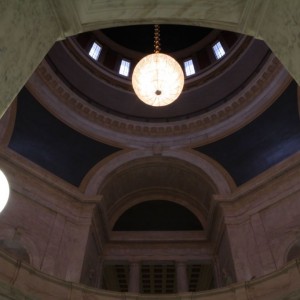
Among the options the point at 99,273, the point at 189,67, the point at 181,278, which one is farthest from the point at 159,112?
the point at 99,273

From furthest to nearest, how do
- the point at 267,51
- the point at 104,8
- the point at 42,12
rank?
1. the point at 267,51
2. the point at 104,8
3. the point at 42,12

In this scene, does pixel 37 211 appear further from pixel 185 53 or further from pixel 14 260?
pixel 185 53

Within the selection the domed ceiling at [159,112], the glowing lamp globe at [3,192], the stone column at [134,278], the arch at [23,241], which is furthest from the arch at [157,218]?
the glowing lamp globe at [3,192]

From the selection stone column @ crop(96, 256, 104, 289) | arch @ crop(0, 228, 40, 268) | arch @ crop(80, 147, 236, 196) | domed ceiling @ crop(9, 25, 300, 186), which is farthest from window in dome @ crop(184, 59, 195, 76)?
arch @ crop(0, 228, 40, 268)

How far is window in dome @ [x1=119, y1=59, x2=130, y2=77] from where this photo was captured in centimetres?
1610

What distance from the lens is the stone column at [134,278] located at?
410 inches

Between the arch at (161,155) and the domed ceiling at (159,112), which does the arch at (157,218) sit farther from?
the domed ceiling at (159,112)

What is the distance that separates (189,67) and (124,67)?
339 cm

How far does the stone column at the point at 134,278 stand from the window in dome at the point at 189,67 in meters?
9.49

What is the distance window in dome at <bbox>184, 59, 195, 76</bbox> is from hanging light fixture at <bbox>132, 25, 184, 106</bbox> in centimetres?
1024

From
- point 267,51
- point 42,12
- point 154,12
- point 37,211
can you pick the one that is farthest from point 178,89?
point 267,51

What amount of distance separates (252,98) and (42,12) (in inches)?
444

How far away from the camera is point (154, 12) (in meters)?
2.24

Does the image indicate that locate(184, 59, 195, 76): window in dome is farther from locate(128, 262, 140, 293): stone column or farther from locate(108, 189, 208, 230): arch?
locate(128, 262, 140, 293): stone column
